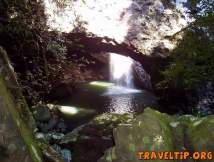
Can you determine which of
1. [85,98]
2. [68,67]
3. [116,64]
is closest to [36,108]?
[68,67]

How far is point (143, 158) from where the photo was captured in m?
4.65

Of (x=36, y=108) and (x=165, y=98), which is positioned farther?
(x=165, y=98)

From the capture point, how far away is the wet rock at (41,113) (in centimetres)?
1027

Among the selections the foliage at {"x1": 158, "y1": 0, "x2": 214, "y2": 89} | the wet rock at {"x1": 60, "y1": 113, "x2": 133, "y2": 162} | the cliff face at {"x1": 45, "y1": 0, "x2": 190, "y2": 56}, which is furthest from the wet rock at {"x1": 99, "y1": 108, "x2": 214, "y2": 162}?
the cliff face at {"x1": 45, "y1": 0, "x2": 190, "y2": 56}

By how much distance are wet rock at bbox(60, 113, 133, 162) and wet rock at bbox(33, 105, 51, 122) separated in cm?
274

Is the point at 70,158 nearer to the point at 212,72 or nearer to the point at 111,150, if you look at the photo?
the point at 111,150

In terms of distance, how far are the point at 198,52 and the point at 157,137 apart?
3571mm

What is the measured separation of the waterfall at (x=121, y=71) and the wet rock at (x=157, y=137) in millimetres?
10943

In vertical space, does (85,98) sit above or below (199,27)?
below

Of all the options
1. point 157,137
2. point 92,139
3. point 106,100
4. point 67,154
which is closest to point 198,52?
point 92,139

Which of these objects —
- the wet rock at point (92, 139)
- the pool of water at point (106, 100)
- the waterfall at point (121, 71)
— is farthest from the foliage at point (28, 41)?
the waterfall at point (121, 71)

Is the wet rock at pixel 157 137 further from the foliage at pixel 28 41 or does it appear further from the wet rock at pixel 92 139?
the foliage at pixel 28 41

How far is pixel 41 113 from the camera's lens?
10430 millimetres

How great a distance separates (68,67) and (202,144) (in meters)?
7.10
